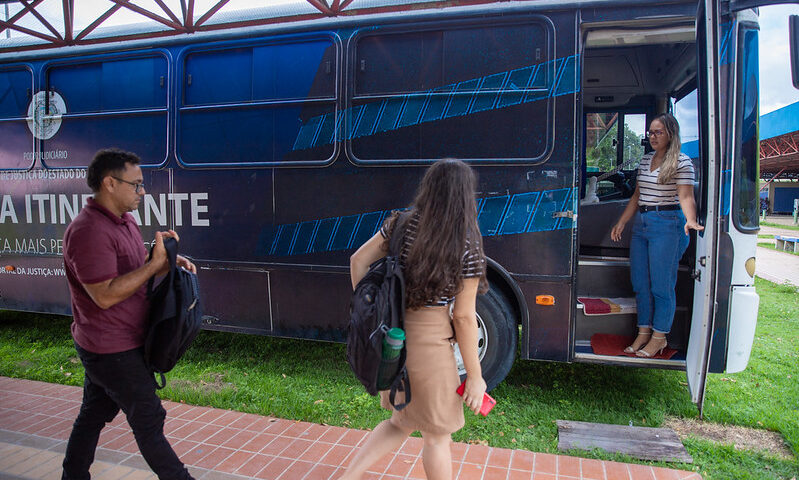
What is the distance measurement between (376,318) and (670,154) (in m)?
2.94

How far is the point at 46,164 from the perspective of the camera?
5297mm

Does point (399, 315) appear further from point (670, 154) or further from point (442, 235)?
point (670, 154)

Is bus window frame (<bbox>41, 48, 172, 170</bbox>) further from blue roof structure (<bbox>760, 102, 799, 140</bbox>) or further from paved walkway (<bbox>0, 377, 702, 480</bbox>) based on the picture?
blue roof structure (<bbox>760, 102, 799, 140</bbox>)

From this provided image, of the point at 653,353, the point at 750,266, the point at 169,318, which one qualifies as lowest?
the point at 653,353

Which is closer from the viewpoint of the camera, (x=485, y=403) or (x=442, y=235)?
(x=442, y=235)

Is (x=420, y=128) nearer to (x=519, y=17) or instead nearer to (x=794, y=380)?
(x=519, y=17)

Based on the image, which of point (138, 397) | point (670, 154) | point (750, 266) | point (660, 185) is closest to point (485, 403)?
point (138, 397)

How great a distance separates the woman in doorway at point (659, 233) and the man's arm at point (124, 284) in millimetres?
3261

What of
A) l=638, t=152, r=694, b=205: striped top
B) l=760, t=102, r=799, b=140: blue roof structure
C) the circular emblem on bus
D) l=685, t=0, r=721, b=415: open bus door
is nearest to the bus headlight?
l=685, t=0, r=721, b=415: open bus door

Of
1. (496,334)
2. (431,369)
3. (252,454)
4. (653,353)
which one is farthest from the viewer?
(496,334)

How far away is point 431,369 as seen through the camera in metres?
2.36

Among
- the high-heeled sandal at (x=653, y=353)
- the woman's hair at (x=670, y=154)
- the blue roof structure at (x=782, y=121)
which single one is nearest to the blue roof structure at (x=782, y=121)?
the blue roof structure at (x=782, y=121)

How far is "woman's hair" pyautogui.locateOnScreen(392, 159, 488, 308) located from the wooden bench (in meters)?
14.4

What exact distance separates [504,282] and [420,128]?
52.1 inches
